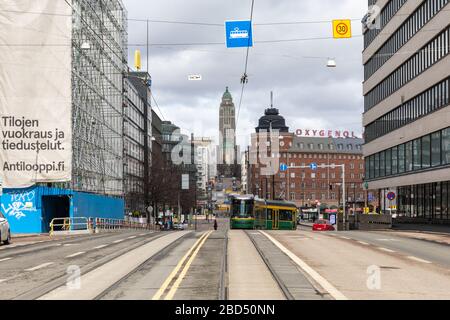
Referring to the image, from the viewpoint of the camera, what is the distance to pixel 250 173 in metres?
180

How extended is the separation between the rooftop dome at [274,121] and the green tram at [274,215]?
4551 inches

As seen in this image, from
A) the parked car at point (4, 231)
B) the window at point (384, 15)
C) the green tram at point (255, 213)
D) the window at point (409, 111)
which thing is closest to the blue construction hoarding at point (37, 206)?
the green tram at point (255, 213)

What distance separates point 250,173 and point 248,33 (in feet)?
521

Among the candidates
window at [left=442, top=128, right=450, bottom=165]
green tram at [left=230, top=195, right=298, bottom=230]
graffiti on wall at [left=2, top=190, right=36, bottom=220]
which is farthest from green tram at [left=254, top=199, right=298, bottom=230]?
graffiti on wall at [left=2, top=190, right=36, bottom=220]

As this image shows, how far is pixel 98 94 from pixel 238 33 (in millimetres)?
36292

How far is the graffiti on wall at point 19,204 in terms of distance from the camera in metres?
42.0

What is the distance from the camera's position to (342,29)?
22.4 m

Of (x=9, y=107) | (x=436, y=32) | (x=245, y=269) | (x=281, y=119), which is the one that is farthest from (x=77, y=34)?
(x=281, y=119)

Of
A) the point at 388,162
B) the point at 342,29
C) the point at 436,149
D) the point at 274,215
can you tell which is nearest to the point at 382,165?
the point at 388,162

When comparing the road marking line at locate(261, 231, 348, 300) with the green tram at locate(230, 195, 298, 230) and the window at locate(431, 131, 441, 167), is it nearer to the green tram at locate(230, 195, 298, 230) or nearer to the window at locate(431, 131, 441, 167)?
the window at locate(431, 131, 441, 167)

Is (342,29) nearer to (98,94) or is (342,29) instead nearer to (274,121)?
(98,94)

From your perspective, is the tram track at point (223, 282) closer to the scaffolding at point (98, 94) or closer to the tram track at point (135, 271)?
the tram track at point (135, 271)

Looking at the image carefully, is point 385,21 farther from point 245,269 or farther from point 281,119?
point 281,119

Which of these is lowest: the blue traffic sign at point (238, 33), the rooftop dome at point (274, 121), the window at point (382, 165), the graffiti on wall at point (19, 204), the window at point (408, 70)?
the graffiti on wall at point (19, 204)
